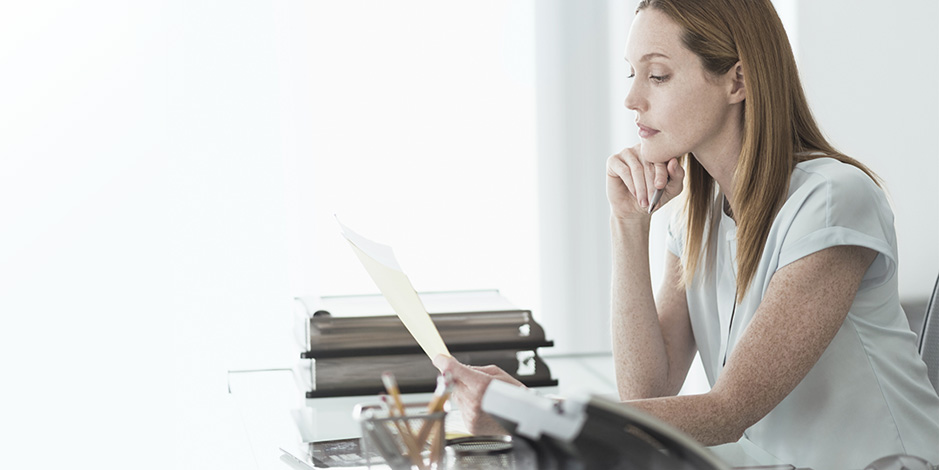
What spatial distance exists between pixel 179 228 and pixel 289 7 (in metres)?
0.66

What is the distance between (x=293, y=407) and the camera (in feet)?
4.45

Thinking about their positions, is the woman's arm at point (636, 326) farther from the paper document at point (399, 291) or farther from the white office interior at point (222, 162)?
the white office interior at point (222, 162)

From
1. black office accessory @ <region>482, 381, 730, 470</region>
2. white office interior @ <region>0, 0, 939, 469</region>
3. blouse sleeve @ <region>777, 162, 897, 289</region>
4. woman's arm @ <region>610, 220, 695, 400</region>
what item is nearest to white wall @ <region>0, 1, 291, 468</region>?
white office interior @ <region>0, 0, 939, 469</region>

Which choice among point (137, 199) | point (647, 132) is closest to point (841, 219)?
point (647, 132)

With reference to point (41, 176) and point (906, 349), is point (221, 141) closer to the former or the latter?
point (41, 176)

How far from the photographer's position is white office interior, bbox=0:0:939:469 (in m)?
2.49

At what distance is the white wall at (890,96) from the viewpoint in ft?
4.77

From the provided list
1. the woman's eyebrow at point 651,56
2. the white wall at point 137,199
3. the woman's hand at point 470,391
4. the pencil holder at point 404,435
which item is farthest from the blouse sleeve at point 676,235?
the white wall at point 137,199

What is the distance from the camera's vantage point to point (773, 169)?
122 cm

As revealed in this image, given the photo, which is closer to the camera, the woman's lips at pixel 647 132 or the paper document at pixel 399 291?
the paper document at pixel 399 291

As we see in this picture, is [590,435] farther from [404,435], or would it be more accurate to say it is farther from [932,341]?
[932,341]

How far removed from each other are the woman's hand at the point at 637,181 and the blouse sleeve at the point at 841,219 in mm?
193

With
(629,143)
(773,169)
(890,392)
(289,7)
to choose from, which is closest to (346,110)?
(289,7)

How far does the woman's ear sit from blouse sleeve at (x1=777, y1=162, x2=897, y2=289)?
0.47 feet
